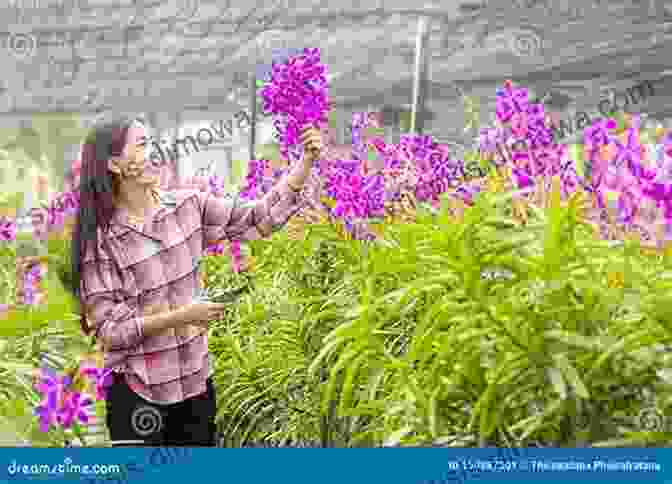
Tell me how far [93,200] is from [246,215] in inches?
12.7

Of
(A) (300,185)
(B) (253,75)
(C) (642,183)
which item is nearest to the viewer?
(C) (642,183)

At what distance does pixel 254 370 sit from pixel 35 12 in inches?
38.6

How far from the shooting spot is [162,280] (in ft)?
6.63

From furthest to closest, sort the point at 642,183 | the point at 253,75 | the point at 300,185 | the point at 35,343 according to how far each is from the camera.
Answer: the point at 253,75, the point at 300,185, the point at 35,343, the point at 642,183

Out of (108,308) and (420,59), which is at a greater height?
(420,59)

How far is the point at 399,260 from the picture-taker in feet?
5.86

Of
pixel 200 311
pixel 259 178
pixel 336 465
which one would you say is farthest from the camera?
pixel 259 178

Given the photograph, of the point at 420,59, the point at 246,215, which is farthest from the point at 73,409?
the point at 420,59

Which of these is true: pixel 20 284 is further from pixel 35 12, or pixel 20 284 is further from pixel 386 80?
pixel 386 80

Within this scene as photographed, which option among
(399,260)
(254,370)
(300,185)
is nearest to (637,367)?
(399,260)

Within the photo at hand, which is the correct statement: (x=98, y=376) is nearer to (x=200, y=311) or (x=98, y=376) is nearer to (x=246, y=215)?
(x=200, y=311)

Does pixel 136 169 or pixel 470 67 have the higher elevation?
pixel 470 67

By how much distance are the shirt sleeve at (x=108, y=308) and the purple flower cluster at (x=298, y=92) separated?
49 centimetres

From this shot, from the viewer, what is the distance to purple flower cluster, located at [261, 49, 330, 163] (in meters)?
2.11
